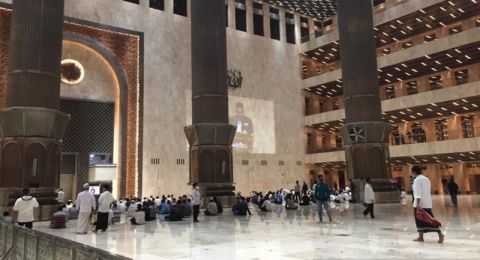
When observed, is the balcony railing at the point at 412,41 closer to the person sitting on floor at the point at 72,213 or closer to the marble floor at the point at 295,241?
the marble floor at the point at 295,241

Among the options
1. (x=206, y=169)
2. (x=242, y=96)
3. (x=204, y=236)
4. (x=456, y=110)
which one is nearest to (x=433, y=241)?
(x=204, y=236)

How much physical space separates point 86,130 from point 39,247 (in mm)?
21843

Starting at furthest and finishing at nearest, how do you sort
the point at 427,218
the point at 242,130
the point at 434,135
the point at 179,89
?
the point at 434,135 < the point at 242,130 < the point at 179,89 < the point at 427,218

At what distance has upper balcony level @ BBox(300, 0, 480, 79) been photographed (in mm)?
29391

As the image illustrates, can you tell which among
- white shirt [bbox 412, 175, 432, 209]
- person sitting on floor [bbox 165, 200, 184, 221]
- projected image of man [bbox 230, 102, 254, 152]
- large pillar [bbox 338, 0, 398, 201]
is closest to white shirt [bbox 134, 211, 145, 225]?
person sitting on floor [bbox 165, 200, 184, 221]

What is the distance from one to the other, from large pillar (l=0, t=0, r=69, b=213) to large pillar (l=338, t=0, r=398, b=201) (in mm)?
12614

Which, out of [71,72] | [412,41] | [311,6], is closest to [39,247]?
[71,72]

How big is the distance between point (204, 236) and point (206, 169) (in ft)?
27.4

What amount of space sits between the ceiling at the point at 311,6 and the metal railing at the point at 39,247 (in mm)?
31339

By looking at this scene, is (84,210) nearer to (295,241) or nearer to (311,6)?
(295,241)

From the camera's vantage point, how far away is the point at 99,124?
25.5 metres

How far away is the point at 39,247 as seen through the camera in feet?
15.0

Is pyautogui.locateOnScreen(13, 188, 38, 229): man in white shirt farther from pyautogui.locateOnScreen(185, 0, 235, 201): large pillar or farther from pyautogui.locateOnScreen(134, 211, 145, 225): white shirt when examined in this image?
pyautogui.locateOnScreen(185, 0, 235, 201): large pillar

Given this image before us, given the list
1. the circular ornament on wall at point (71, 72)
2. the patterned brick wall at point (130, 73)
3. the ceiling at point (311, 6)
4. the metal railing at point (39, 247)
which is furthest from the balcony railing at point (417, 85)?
the metal railing at point (39, 247)
